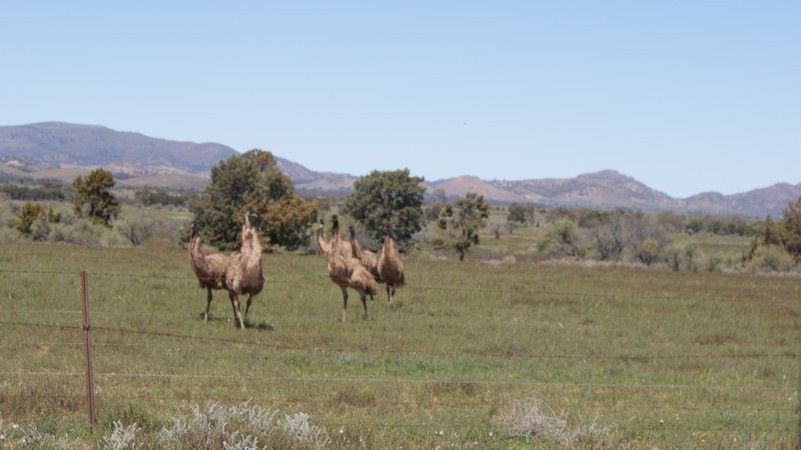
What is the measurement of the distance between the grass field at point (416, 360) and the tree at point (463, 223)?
4376 cm

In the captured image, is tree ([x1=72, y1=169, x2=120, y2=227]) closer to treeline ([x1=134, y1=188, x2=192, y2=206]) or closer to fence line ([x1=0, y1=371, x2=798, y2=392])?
fence line ([x1=0, y1=371, x2=798, y2=392])

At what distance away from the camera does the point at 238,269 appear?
20453 mm

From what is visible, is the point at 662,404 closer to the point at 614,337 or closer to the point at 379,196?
the point at 614,337

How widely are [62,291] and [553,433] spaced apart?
1708cm

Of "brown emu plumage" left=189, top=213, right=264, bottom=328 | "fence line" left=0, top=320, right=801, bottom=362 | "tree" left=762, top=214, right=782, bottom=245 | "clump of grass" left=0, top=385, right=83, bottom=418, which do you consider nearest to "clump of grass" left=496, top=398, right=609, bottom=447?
"clump of grass" left=0, top=385, right=83, bottom=418

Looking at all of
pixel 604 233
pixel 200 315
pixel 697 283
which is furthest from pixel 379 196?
pixel 200 315

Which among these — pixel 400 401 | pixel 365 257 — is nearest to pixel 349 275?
pixel 365 257

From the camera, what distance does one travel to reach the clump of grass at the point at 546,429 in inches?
401

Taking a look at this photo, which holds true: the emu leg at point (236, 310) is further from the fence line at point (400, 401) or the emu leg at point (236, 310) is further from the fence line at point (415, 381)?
the fence line at point (400, 401)

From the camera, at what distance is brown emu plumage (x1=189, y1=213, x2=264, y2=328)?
2027cm

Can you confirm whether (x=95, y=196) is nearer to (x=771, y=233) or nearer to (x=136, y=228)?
(x=136, y=228)

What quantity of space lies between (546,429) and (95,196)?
66.9m

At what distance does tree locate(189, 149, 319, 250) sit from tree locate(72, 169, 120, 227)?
11.5 meters

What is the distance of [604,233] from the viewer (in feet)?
224
